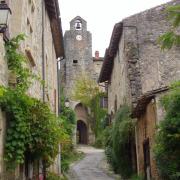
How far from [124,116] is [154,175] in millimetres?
5015

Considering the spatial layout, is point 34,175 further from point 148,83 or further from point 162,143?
point 148,83

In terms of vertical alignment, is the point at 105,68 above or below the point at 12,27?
above

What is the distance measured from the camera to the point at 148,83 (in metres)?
19.7

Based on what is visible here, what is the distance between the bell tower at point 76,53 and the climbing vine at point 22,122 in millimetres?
36128

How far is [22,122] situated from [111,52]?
→ 16.5 metres

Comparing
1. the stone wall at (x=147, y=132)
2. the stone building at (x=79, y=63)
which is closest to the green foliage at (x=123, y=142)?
the stone wall at (x=147, y=132)

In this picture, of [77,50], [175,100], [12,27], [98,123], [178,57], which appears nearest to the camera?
[12,27]

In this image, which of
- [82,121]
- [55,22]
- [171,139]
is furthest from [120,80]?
[82,121]

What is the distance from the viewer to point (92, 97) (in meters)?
44.1

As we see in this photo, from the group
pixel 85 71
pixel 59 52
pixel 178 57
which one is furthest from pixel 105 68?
pixel 85 71

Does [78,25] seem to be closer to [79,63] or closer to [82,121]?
[79,63]

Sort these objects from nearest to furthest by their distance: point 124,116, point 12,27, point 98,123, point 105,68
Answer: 1. point 12,27
2. point 124,116
3. point 105,68
4. point 98,123

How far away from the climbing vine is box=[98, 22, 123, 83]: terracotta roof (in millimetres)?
12271

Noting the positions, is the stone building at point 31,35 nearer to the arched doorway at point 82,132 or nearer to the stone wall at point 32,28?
the stone wall at point 32,28
